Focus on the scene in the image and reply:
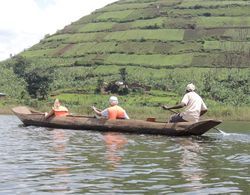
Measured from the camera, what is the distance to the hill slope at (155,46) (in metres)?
90.0

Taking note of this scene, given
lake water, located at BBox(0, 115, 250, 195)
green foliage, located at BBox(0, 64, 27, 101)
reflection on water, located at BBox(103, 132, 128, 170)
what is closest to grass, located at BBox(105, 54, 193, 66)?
green foliage, located at BBox(0, 64, 27, 101)

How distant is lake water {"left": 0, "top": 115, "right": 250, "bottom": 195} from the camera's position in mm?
9945

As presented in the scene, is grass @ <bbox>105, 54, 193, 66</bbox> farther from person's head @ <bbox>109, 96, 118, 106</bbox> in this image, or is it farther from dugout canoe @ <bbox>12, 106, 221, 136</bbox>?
person's head @ <bbox>109, 96, 118, 106</bbox>

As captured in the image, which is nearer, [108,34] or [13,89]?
[13,89]

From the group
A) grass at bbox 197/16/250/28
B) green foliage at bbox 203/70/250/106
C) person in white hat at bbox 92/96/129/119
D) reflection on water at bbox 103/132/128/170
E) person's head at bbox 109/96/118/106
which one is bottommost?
reflection on water at bbox 103/132/128/170

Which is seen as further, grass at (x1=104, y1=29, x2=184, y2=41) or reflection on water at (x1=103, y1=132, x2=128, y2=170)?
grass at (x1=104, y1=29, x2=184, y2=41)

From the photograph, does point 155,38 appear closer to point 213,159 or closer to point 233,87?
point 233,87

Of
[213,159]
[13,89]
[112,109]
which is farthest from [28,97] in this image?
[213,159]

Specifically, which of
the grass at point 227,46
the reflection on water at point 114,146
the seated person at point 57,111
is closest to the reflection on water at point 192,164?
the reflection on water at point 114,146

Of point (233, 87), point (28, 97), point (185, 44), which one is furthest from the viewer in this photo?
point (185, 44)

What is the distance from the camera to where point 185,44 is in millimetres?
106438

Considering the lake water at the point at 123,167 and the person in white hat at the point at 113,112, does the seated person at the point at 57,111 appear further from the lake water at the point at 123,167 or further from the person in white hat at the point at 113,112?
the lake water at the point at 123,167

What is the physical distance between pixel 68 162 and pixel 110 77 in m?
78.0

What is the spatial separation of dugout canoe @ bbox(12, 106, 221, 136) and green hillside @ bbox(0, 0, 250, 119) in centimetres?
3966
